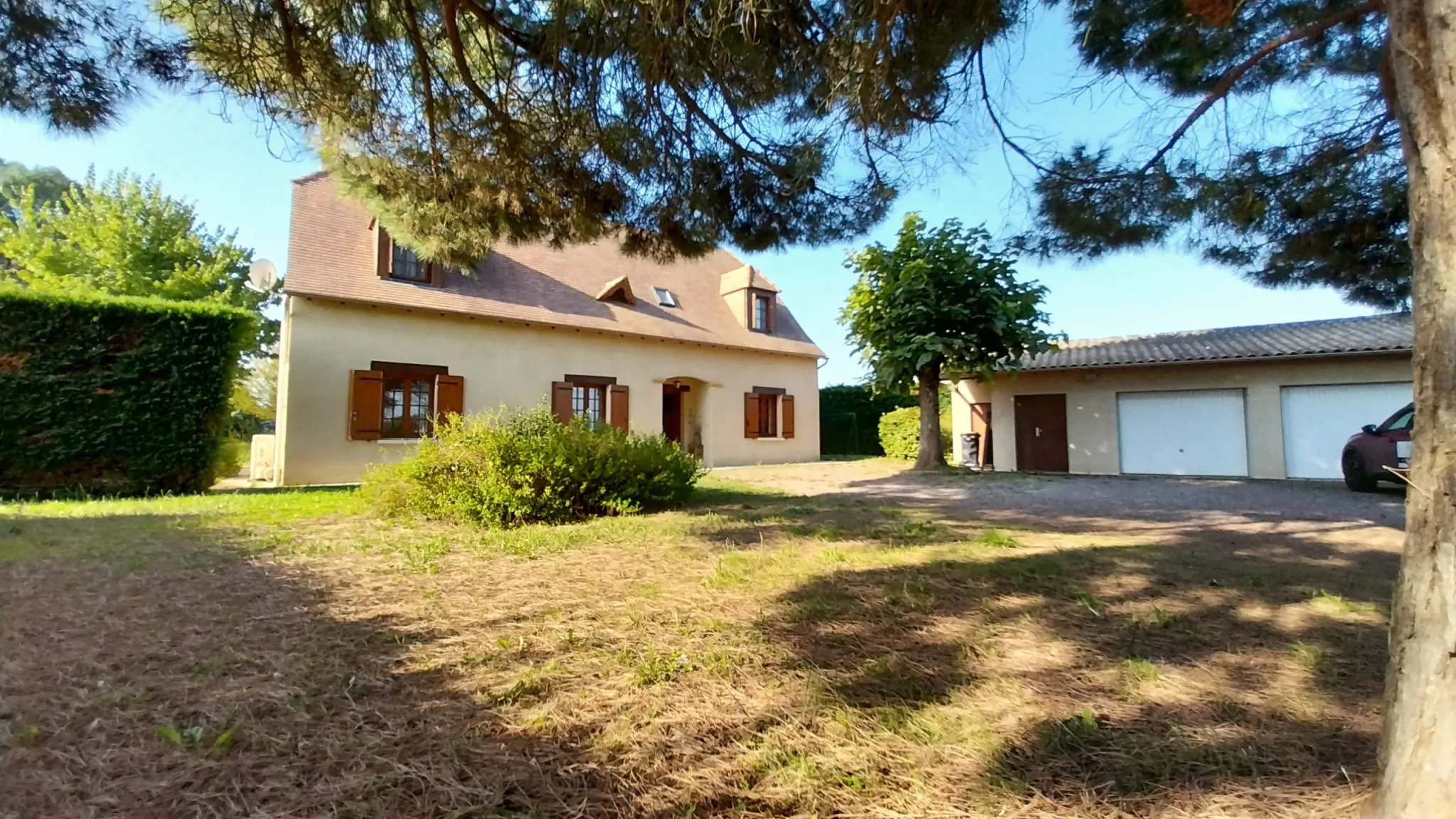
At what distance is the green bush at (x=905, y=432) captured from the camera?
17.5m

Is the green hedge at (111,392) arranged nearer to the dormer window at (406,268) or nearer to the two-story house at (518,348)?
the two-story house at (518,348)

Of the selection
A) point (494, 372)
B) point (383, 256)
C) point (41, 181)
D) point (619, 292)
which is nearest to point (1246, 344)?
point (619, 292)

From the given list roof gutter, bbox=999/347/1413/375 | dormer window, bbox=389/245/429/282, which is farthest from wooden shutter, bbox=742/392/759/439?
dormer window, bbox=389/245/429/282

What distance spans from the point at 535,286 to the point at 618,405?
3.17 m

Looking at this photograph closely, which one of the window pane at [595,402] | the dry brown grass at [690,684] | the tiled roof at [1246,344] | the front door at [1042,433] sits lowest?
the dry brown grass at [690,684]

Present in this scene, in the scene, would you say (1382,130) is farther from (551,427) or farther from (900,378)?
(900,378)

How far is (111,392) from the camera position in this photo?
8305 mm

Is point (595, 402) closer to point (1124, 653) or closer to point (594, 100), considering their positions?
point (594, 100)

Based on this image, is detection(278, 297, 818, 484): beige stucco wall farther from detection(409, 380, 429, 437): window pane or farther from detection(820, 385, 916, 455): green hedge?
detection(820, 385, 916, 455): green hedge

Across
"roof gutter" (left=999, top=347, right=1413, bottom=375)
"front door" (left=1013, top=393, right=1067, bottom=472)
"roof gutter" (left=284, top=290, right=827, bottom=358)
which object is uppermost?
"roof gutter" (left=284, top=290, right=827, bottom=358)

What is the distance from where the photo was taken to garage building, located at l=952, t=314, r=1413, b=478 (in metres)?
11.3

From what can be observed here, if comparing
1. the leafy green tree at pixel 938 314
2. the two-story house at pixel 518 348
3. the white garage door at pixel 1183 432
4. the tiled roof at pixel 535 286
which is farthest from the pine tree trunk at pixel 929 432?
the tiled roof at pixel 535 286

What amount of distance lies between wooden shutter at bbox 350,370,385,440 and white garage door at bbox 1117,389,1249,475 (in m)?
14.7

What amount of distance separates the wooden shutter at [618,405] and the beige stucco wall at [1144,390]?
8.11 m
